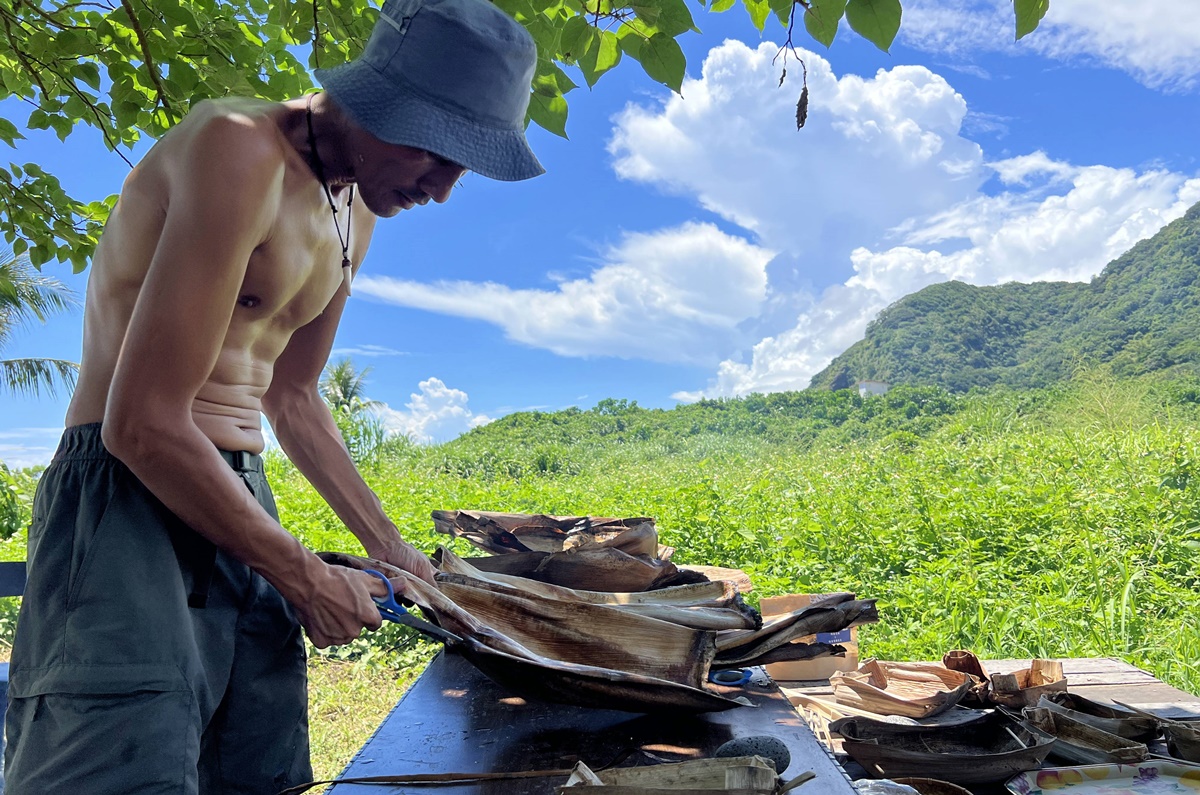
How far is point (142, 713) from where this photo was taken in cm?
135

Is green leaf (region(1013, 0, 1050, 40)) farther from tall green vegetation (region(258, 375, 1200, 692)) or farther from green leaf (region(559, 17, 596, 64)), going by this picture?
tall green vegetation (region(258, 375, 1200, 692))

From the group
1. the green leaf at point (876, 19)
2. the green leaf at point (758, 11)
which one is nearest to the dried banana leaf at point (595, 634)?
the green leaf at point (876, 19)

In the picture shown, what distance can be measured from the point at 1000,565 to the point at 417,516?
5.08m

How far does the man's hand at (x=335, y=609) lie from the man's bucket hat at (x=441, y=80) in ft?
2.59

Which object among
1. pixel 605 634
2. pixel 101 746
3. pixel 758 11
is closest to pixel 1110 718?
pixel 605 634

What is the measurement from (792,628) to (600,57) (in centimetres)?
152

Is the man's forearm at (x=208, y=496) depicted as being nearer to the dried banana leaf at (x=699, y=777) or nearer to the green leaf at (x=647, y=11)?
the dried banana leaf at (x=699, y=777)

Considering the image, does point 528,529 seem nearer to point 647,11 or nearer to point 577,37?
point 577,37

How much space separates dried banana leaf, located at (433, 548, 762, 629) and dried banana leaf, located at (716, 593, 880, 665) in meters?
0.04

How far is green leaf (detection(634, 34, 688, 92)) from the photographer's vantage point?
6.68 feet

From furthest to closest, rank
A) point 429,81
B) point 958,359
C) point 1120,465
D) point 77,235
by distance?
1. point 958,359
2. point 1120,465
3. point 77,235
4. point 429,81

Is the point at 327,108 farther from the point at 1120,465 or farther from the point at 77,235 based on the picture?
the point at 1120,465

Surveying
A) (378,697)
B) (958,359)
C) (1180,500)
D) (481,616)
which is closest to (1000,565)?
(1180,500)

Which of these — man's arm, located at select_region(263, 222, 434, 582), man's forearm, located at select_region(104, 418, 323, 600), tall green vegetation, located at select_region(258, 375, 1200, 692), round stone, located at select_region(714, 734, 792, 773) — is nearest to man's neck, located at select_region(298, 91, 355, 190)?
man's arm, located at select_region(263, 222, 434, 582)
